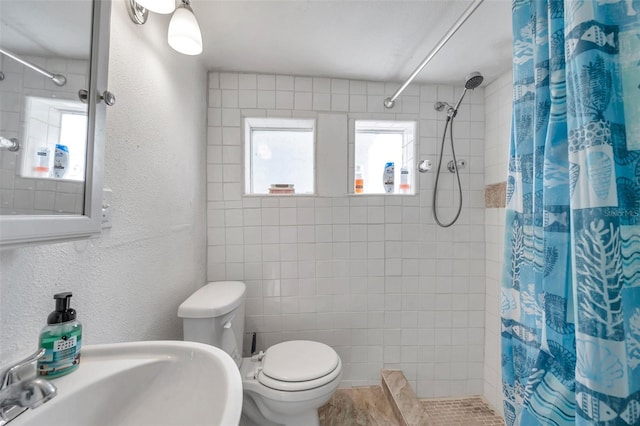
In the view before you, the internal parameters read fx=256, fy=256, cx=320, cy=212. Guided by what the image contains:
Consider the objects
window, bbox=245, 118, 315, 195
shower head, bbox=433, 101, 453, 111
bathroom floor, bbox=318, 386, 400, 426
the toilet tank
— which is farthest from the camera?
window, bbox=245, 118, 315, 195

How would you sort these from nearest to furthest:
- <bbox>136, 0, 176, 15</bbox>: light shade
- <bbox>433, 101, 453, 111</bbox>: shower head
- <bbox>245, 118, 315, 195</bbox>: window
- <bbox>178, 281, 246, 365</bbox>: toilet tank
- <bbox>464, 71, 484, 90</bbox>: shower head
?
<bbox>136, 0, 176, 15</bbox>: light shade
<bbox>178, 281, 246, 365</bbox>: toilet tank
<bbox>464, 71, 484, 90</bbox>: shower head
<bbox>433, 101, 453, 111</bbox>: shower head
<bbox>245, 118, 315, 195</bbox>: window

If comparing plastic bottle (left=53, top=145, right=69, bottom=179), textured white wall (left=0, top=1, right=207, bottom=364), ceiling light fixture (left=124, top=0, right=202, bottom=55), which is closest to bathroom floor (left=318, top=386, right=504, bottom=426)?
textured white wall (left=0, top=1, right=207, bottom=364)

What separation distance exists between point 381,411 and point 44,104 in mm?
1946

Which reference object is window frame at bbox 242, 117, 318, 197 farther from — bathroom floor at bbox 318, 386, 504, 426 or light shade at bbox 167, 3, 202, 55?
bathroom floor at bbox 318, 386, 504, 426

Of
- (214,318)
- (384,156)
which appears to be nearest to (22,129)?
(214,318)

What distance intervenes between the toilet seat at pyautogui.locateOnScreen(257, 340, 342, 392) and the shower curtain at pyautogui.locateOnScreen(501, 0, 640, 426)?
2.52 ft

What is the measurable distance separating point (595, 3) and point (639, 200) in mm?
436

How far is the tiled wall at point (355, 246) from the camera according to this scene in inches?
65.2

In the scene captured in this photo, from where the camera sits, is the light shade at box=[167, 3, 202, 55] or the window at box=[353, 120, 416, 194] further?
the window at box=[353, 120, 416, 194]

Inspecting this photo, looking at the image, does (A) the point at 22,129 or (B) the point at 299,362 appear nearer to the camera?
(A) the point at 22,129

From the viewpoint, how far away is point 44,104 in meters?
0.50

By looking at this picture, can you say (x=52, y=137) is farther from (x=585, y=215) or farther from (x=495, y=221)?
(x=495, y=221)

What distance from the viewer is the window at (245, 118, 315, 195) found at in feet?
6.02

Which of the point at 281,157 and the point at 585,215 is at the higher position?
the point at 281,157
